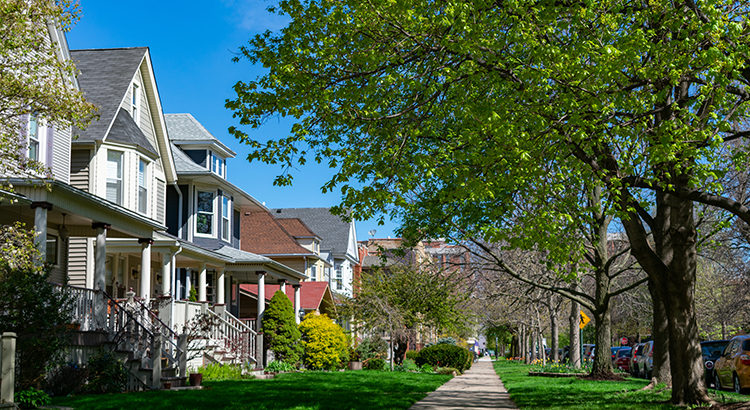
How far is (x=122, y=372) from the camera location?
47.6 ft

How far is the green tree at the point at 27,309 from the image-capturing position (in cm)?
1169

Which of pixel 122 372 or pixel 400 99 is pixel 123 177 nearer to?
pixel 122 372

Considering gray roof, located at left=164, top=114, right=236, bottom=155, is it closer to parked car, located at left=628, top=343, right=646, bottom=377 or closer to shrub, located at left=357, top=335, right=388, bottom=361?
shrub, located at left=357, top=335, right=388, bottom=361

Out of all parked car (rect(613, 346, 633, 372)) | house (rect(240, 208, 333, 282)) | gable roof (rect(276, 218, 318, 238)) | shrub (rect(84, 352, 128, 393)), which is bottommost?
parked car (rect(613, 346, 633, 372))

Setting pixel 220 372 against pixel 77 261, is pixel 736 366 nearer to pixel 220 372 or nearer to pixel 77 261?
pixel 220 372

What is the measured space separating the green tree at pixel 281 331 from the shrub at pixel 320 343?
35.9 inches

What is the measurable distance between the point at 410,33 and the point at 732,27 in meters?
4.36

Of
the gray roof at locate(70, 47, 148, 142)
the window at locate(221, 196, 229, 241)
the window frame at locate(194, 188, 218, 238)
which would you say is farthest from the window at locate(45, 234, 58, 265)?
the window at locate(221, 196, 229, 241)

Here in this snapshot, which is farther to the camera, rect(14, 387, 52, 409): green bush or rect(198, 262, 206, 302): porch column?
rect(198, 262, 206, 302): porch column

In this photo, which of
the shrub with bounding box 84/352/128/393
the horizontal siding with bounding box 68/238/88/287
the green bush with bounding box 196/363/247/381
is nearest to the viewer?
the shrub with bounding box 84/352/128/393

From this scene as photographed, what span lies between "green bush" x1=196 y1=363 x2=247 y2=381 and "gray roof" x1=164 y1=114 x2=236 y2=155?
1104cm

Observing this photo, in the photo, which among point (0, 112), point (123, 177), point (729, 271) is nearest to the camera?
point (0, 112)

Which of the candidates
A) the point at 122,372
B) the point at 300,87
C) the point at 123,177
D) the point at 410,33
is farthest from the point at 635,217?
the point at 123,177

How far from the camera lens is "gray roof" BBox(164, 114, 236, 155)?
2827 centimetres
